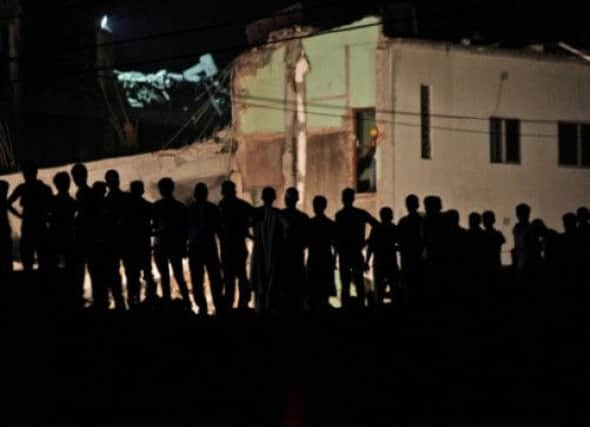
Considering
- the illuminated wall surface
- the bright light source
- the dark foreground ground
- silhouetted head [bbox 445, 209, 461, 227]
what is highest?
the bright light source

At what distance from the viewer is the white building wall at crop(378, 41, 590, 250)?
23094 millimetres

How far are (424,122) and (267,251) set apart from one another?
11973mm

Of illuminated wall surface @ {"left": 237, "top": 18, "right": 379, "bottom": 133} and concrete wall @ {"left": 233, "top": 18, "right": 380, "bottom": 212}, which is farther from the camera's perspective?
concrete wall @ {"left": 233, "top": 18, "right": 380, "bottom": 212}

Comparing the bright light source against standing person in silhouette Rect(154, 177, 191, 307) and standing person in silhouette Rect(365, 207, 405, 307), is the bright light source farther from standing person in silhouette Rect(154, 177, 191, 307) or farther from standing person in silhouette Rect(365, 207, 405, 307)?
standing person in silhouette Rect(154, 177, 191, 307)

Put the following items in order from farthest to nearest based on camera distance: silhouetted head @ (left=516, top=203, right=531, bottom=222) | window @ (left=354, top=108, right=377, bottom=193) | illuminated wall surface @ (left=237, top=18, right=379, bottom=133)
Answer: window @ (left=354, top=108, right=377, bottom=193)
illuminated wall surface @ (left=237, top=18, right=379, bottom=133)
silhouetted head @ (left=516, top=203, right=531, bottom=222)

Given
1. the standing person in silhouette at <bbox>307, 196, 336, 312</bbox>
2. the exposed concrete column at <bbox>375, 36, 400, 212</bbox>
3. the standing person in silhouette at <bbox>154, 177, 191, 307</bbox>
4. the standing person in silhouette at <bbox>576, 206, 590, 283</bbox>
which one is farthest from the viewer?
the exposed concrete column at <bbox>375, 36, 400, 212</bbox>

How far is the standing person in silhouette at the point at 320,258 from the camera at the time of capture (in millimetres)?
12500

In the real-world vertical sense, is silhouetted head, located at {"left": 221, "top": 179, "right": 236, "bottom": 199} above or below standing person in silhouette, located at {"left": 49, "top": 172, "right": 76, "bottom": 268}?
above

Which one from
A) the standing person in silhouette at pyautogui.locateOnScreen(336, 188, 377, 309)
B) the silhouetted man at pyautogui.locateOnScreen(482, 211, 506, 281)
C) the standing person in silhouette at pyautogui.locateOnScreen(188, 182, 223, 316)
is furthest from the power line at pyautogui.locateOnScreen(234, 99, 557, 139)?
the standing person in silhouette at pyautogui.locateOnScreen(188, 182, 223, 316)

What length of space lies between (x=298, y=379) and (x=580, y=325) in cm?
408

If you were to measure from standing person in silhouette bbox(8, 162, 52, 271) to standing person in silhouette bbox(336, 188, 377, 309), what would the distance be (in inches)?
137

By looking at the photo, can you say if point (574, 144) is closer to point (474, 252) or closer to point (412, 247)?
point (474, 252)

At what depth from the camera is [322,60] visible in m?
23.6

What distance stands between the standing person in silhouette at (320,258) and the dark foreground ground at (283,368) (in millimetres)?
530
